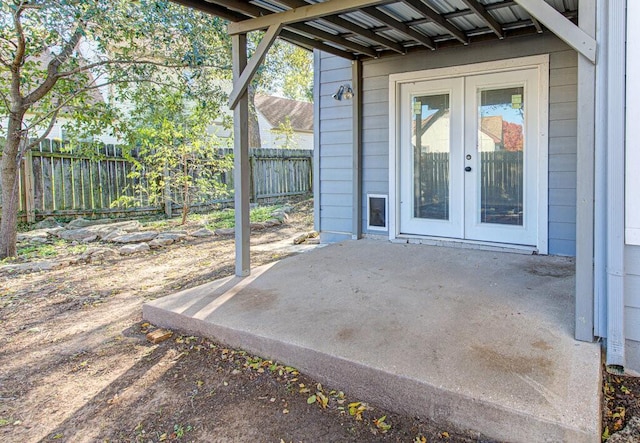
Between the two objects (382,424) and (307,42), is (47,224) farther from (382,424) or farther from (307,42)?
(382,424)

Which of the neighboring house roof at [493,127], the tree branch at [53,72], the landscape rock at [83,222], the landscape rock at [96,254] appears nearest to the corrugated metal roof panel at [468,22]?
the neighboring house roof at [493,127]

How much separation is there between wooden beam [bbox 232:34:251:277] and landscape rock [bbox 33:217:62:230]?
4.81 metres

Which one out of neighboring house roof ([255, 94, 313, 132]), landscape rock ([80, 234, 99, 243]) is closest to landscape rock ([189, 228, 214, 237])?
landscape rock ([80, 234, 99, 243])

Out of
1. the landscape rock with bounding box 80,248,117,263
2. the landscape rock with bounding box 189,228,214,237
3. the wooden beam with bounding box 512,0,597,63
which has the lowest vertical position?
the landscape rock with bounding box 80,248,117,263

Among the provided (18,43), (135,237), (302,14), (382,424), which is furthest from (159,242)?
(382,424)

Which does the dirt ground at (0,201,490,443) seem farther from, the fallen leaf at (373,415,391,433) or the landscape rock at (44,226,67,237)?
the landscape rock at (44,226,67,237)

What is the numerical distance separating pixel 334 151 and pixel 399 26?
202cm

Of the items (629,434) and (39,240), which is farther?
(39,240)

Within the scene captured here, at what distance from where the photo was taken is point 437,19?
3.99m

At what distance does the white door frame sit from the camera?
14.3ft

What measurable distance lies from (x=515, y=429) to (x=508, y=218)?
3.23 metres

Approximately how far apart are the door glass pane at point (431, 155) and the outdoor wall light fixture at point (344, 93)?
0.82 meters

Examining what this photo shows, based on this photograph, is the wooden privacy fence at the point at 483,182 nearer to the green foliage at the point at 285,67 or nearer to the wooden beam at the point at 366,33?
the wooden beam at the point at 366,33

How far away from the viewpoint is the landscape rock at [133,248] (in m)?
5.95
